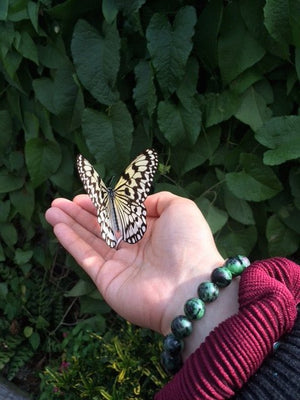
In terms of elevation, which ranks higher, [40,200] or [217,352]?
[217,352]

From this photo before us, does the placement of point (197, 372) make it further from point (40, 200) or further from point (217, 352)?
point (40, 200)

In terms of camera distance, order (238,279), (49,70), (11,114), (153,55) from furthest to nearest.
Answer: (11,114)
(49,70)
(153,55)
(238,279)

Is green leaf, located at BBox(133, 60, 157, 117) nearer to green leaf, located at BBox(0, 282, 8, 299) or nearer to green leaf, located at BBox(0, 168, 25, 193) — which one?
green leaf, located at BBox(0, 168, 25, 193)

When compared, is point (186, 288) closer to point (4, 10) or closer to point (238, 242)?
point (238, 242)

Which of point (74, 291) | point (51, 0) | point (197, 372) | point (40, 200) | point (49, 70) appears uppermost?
point (51, 0)

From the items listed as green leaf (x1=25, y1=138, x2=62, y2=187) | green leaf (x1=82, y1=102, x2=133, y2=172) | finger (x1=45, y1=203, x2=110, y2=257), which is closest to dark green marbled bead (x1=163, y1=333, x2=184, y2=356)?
finger (x1=45, y1=203, x2=110, y2=257)

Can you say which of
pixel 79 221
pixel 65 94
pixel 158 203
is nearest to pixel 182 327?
pixel 158 203

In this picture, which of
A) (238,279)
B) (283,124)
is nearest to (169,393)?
(238,279)
